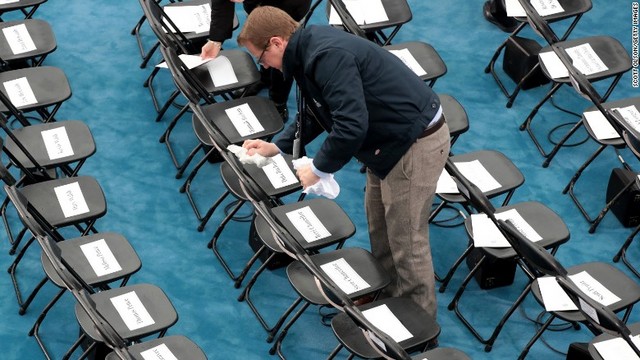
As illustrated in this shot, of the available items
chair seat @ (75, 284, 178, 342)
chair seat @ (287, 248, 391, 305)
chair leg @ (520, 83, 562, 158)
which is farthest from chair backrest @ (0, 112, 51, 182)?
chair leg @ (520, 83, 562, 158)

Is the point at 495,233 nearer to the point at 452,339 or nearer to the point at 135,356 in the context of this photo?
the point at 452,339

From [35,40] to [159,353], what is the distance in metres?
3.04

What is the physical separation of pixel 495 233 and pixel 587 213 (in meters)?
1.11

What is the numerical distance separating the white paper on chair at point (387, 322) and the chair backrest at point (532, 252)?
0.74m

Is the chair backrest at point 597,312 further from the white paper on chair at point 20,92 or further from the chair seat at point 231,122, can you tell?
the white paper on chair at point 20,92

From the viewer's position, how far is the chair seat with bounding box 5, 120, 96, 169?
739 centimetres

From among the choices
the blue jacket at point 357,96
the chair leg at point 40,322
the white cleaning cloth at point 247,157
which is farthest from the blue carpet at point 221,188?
the blue jacket at point 357,96

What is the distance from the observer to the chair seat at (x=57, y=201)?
700 centimetres

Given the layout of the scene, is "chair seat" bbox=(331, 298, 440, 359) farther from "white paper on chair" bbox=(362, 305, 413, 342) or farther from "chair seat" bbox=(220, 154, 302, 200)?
"chair seat" bbox=(220, 154, 302, 200)

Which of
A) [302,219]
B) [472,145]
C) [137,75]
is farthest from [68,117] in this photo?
[472,145]

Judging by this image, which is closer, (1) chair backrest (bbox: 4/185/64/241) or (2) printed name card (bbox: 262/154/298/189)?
(1) chair backrest (bbox: 4/185/64/241)

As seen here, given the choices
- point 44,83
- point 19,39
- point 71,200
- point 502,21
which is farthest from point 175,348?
point 502,21

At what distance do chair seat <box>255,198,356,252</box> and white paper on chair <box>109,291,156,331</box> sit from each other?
2.61 feet

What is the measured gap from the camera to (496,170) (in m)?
7.47
